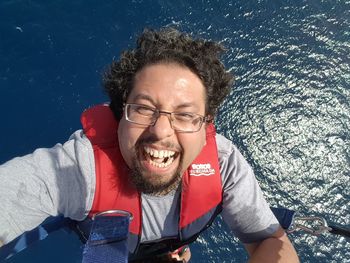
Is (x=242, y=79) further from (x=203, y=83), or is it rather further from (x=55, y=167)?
(x=55, y=167)

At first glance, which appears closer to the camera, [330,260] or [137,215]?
[137,215]

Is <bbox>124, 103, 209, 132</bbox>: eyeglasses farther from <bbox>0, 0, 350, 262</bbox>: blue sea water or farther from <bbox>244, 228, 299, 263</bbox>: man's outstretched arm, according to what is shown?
<bbox>0, 0, 350, 262</bbox>: blue sea water

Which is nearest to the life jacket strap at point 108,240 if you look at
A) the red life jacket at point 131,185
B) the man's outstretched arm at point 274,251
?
the red life jacket at point 131,185

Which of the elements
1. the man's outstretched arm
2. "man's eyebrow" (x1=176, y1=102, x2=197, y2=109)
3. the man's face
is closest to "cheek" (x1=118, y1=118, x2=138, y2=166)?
the man's face

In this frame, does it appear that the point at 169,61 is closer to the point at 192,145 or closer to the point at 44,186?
the point at 192,145

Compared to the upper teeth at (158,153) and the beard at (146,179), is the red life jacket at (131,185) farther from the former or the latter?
the upper teeth at (158,153)

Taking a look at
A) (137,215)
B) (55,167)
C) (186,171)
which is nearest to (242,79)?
(186,171)
